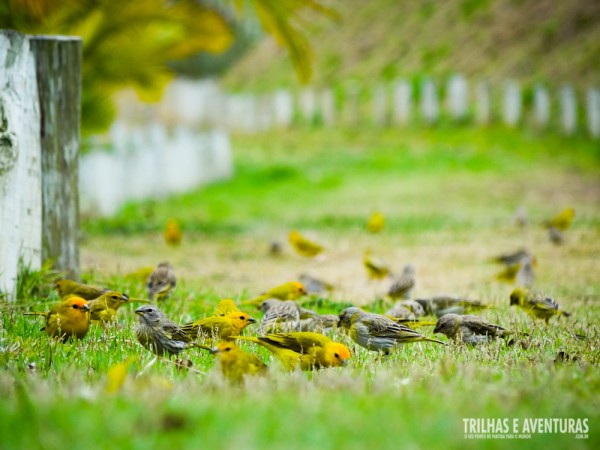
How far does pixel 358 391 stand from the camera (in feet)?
11.7

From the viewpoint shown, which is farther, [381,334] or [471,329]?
[471,329]

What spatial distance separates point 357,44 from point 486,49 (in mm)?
5344

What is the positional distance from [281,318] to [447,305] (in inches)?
52.4

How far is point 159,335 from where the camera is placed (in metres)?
4.61

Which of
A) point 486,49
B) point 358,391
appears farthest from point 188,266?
point 486,49

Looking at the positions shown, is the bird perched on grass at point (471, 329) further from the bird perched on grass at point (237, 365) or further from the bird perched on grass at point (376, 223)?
the bird perched on grass at point (376, 223)

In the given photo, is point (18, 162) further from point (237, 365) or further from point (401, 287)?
point (401, 287)

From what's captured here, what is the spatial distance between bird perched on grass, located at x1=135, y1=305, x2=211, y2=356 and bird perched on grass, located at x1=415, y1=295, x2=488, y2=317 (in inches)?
79.3

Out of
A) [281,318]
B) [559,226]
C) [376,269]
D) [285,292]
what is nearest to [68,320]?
[281,318]

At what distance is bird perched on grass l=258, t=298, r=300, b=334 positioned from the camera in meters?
5.20

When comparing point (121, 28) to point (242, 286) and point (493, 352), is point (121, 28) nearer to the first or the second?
point (242, 286)

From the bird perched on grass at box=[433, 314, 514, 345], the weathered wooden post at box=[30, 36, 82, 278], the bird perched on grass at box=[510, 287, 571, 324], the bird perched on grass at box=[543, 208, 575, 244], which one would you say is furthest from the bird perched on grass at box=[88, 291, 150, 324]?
the bird perched on grass at box=[543, 208, 575, 244]

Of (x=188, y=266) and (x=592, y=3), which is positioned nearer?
(x=188, y=266)

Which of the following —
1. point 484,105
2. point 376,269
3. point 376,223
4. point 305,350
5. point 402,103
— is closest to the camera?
point 305,350
